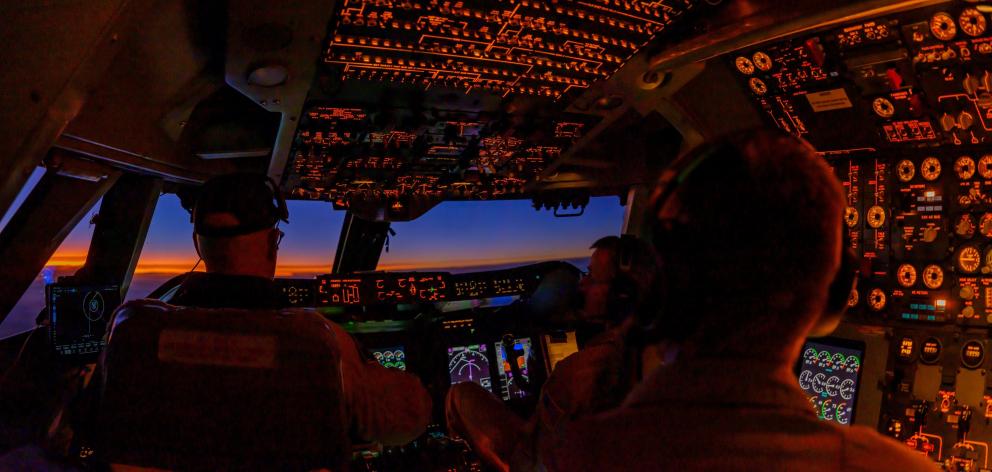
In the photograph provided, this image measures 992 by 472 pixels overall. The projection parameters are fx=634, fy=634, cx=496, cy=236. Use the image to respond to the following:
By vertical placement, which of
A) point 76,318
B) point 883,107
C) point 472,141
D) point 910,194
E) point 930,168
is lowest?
point 76,318

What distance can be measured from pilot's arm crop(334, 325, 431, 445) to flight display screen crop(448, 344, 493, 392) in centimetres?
206

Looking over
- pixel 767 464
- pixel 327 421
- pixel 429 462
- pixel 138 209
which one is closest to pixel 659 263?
pixel 767 464

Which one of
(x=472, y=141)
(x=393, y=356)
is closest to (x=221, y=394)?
(x=472, y=141)

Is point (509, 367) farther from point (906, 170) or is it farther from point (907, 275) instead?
point (906, 170)

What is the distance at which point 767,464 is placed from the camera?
0.55 meters

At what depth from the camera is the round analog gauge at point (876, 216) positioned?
3115 mm

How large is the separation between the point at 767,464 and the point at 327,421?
0.99m

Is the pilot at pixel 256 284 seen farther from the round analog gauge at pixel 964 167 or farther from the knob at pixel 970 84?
the round analog gauge at pixel 964 167

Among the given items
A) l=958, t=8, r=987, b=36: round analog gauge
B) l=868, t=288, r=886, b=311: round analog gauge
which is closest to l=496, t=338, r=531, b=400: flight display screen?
l=868, t=288, r=886, b=311: round analog gauge

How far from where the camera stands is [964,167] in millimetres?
2785

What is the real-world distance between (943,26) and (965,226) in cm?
104

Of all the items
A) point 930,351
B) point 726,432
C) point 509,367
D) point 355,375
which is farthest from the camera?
point 509,367

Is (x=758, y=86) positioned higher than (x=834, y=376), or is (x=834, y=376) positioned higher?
(x=758, y=86)

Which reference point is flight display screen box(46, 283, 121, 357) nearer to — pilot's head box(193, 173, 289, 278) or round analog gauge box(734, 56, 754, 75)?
pilot's head box(193, 173, 289, 278)
